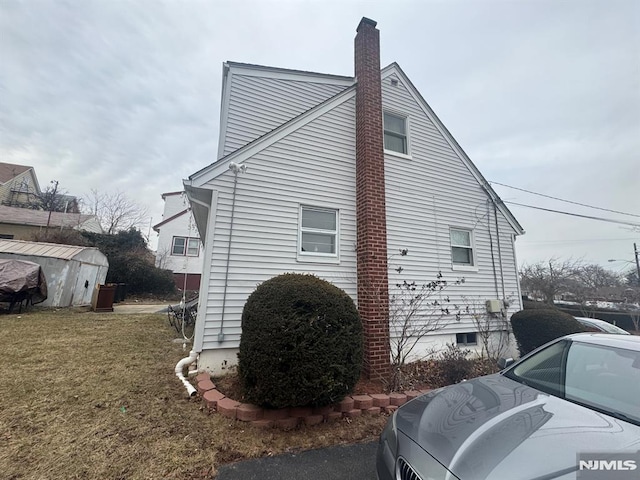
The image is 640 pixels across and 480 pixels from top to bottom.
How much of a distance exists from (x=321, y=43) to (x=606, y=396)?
35.7ft

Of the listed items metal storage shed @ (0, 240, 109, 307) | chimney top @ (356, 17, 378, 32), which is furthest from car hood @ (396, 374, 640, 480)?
metal storage shed @ (0, 240, 109, 307)

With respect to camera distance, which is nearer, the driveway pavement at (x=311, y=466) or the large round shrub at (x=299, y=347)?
the driveway pavement at (x=311, y=466)

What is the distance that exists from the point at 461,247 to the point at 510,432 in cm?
680

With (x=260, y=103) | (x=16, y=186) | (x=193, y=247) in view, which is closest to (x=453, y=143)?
(x=260, y=103)

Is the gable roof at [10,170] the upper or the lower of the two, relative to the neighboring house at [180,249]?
upper

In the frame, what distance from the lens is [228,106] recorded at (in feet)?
24.0

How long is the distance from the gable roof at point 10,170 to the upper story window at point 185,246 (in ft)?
72.3

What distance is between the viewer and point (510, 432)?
5.48 feet

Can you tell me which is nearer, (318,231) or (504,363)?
(504,363)

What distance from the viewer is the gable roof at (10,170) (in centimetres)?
2834

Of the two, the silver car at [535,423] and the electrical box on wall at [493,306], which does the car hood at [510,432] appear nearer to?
the silver car at [535,423]

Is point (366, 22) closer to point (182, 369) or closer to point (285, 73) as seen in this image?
point (285, 73)

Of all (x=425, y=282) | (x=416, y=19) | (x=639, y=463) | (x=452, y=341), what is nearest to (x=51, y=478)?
(x=639, y=463)

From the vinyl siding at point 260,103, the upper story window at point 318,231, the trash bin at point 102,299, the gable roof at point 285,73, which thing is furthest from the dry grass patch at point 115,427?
the gable roof at point 285,73
